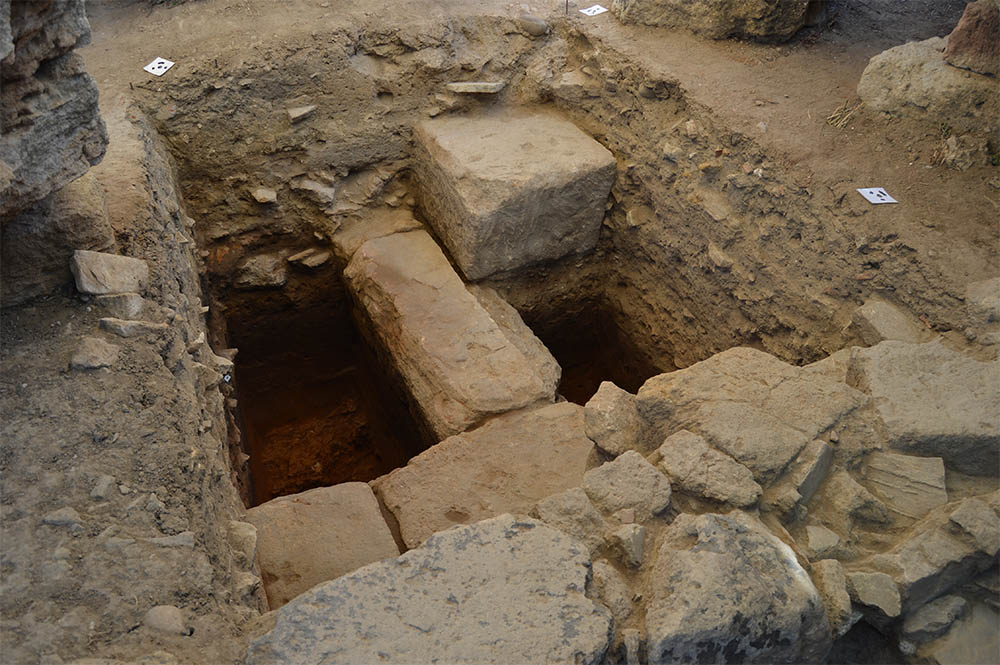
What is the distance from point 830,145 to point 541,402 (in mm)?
1688

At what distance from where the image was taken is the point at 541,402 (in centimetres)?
324

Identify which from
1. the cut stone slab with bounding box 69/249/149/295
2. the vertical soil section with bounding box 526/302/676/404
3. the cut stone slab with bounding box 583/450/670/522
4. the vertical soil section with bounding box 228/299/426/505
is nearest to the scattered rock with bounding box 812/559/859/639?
the cut stone slab with bounding box 583/450/670/522

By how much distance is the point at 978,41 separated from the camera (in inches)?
127

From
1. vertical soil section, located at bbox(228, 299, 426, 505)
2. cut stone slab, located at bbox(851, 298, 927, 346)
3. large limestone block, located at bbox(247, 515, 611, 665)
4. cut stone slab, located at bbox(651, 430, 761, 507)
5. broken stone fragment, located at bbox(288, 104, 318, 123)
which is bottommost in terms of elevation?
vertical soil section, located at bbox(228, 299, 426, 505)

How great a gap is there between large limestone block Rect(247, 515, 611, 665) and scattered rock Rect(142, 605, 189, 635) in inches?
8.3

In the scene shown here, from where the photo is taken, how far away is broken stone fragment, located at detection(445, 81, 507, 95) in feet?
13.9

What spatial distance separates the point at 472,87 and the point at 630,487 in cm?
283

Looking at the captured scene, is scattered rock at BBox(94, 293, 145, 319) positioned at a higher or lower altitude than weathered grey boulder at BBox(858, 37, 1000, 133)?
lower

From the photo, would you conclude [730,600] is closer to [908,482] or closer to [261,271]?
[908,482]

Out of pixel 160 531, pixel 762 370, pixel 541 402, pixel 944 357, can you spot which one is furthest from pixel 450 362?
pixel 944 357

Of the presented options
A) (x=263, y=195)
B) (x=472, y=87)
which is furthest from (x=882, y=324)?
(x=263, y=195)

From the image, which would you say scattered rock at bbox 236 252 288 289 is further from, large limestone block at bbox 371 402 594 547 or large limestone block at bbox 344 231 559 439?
large limestone block at bbox 371 402 594 547

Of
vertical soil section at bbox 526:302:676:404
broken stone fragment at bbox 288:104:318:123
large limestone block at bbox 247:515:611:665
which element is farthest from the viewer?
vertical soil section at bbox 526:302:676:404

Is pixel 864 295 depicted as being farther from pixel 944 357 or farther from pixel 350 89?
pixel 350 89
